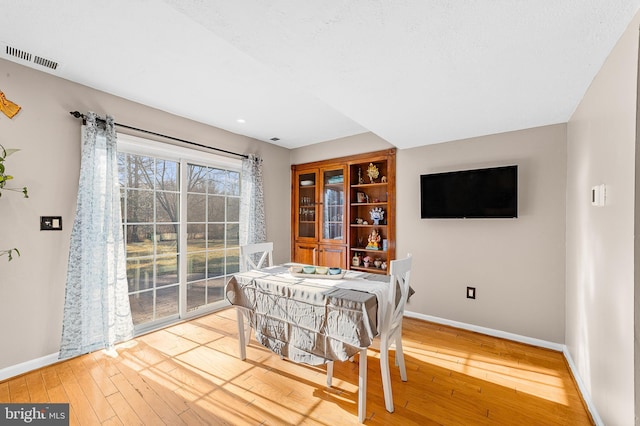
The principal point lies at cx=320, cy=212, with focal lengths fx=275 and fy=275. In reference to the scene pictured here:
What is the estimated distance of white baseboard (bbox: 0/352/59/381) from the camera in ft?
7.07

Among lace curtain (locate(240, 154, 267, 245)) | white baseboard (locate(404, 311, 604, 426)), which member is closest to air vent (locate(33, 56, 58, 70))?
lace curtain (locate(240, 154, 267, 245))

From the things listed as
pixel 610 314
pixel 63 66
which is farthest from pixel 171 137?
pixel 610 314

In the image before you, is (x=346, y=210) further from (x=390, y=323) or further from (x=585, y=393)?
(x=585, y=393)

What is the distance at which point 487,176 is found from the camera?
297 cm

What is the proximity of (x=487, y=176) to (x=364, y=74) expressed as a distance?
1998 millimetres

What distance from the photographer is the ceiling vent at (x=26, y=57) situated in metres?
2.04

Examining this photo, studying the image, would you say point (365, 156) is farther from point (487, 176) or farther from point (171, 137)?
point (171, 137)

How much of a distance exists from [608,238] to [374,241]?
2561 millimetres

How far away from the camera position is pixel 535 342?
2803 mm

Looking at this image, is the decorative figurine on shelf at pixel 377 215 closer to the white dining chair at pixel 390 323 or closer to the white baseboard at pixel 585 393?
the white dining chair at pixel 390 323

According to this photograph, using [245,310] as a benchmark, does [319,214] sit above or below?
above

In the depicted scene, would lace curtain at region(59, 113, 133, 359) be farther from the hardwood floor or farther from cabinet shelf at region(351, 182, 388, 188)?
cabinet shelf at region(351, 182, 388, 188)

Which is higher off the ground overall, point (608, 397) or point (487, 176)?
point (487, 176)

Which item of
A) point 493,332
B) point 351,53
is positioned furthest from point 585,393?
point 351,53
